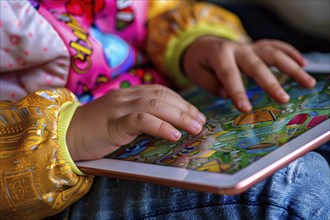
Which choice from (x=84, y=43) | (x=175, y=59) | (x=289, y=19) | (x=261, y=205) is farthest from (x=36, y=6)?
(x=289, y=19)

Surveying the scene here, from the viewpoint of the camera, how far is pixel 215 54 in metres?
0.71

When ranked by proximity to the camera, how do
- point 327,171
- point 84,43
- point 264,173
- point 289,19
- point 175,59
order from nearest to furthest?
point 264,173 → point 327,171 → point 84,43 → point 175,59 → point 289,19

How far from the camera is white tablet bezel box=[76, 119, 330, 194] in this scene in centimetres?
38

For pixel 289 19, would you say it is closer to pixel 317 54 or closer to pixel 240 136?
pixel 317 54

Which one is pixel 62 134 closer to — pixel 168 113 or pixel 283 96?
pixel 168 113

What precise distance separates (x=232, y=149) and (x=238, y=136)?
0.13 ft

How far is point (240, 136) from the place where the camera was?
0.49 metres

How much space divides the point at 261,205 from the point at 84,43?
32cm

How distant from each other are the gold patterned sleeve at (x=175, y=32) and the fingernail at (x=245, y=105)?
0.22 m

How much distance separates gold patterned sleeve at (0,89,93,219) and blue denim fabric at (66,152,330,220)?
1.4 inches

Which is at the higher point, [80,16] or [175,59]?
[80,16]

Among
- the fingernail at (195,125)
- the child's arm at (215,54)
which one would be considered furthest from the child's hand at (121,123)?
the child's arm at (215,54)

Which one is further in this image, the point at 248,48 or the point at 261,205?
the point at 248,48

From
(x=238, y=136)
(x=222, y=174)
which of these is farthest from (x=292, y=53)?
(x=222, y=174)
